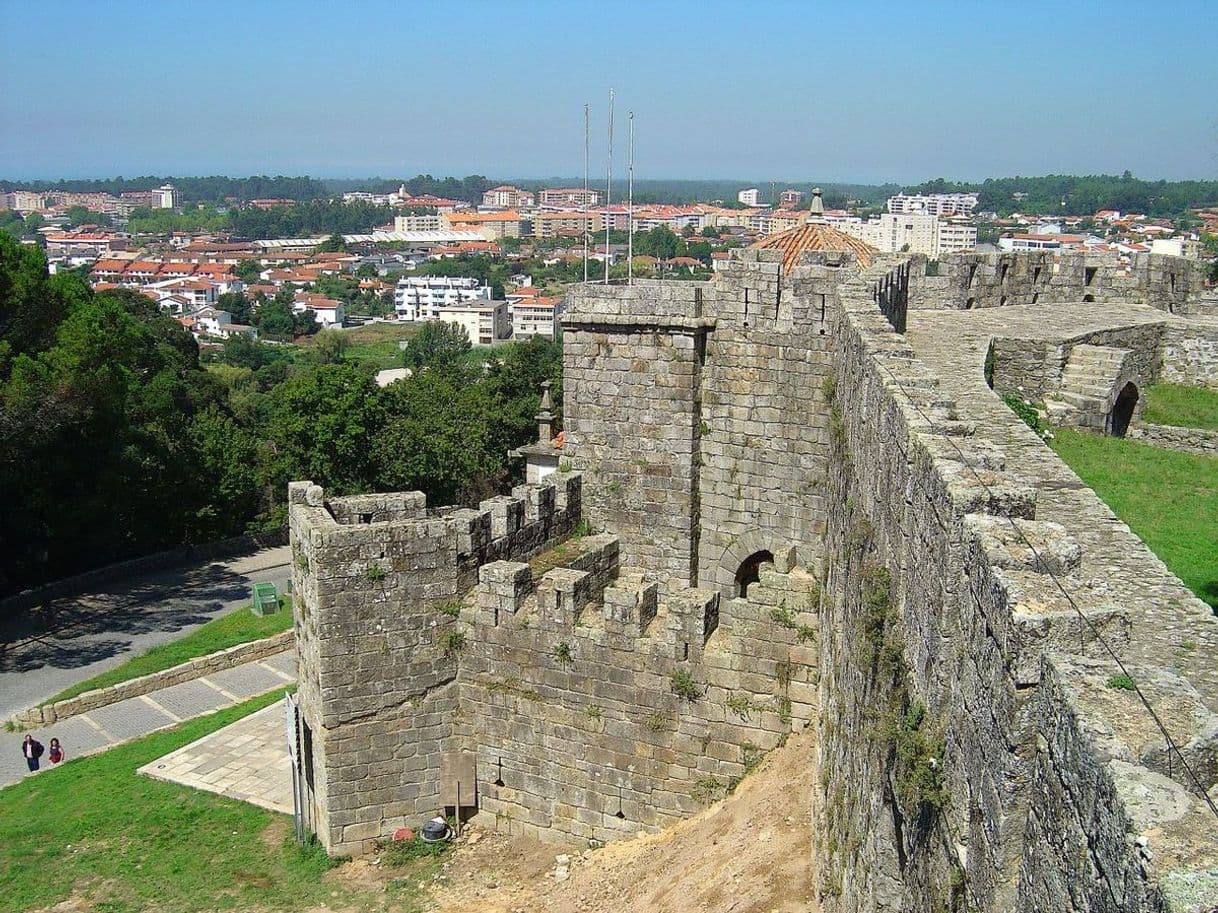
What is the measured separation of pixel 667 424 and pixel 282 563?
19.8 meters

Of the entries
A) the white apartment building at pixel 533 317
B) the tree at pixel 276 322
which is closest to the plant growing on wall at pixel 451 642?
the white apartment building at pixel 533 317

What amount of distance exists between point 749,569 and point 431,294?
16476 centimetres

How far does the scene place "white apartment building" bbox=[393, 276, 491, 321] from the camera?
172250 millimetres

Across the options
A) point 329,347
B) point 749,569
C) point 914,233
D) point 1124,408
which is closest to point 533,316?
point 329,347

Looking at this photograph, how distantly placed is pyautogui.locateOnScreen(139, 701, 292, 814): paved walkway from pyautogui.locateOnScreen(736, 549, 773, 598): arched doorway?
6357mm

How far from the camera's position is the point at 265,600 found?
1015 inches

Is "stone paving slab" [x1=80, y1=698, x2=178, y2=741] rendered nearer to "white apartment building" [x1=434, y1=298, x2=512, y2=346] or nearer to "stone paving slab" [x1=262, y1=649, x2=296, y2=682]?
"stone paving slab" [x1=262, y1=649, x2=296, y2=682]

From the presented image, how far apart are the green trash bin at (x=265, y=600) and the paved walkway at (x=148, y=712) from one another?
10.6ft

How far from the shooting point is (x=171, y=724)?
1961 centimetres

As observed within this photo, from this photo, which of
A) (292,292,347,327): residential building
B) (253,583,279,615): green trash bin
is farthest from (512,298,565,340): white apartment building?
(253,583,279,615): green trash bin

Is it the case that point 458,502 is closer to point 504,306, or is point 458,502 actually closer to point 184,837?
point 184,837

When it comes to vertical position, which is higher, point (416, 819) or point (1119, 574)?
point (1119, 574)

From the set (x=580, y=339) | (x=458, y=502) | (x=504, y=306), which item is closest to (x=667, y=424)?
(x=580, y=339)

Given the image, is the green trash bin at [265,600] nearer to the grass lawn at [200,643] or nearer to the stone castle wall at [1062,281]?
the grass lawn at [200,643]
